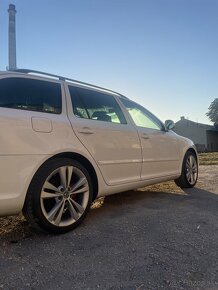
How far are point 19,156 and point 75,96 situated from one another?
1.28 metres

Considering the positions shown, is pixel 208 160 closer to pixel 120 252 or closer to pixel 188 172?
pixel 188 172

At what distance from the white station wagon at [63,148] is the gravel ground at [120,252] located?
0.28m

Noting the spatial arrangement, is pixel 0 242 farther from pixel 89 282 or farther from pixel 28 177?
pixel 89 282

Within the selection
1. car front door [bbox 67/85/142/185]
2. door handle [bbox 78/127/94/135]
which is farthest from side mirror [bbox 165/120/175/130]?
door handle [bbox 78/127/94/135]

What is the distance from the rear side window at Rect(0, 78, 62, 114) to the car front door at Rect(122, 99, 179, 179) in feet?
4.93

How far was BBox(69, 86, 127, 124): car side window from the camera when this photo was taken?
4.05 metres

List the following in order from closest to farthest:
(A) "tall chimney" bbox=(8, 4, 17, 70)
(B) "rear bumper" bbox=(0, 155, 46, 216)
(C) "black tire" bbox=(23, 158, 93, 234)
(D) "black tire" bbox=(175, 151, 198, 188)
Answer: (B) "rear bumper" bbox=(0, 155, 46, 216) → (C) "black tire" bbox=(23, 158, 93, 234) → (D) "black tire" bbox=(175, 151, 198, 188) → (A) "tall chimney" bbox=(8, 4, 17, 70)

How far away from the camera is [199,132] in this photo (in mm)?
49906

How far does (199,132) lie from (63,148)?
4855cm

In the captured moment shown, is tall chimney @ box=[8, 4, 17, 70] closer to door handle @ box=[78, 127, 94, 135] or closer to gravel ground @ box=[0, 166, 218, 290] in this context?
door handle @ box=[78, 127, 94, 135]

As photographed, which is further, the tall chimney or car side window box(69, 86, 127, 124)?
the tall chimney

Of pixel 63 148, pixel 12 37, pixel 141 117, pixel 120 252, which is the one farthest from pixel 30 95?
pixel 12 37

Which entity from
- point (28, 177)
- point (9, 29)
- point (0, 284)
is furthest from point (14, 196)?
point (9, 29)

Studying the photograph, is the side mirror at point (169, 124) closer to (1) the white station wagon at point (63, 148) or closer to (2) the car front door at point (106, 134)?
(1) the white station wagon at point (63, 148)
